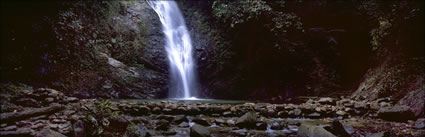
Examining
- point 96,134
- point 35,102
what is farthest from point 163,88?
point 96,134

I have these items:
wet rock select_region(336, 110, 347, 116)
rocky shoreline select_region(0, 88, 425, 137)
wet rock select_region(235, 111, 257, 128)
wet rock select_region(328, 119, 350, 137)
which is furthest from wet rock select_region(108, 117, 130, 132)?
wet rock select_region(336, 110, 347, 116)

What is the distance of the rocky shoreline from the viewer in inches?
151

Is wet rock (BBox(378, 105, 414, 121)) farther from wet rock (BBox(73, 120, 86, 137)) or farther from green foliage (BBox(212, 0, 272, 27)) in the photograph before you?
green foliage (BBox(212, 0, 272, 27))

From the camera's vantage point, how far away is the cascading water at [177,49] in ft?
48.9

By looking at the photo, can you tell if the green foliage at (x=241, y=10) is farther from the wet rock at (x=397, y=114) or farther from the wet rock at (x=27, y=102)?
the wet rock at (x=27, y=102)

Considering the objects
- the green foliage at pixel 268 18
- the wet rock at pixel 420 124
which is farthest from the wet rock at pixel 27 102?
the green foliage at pixel 268 18

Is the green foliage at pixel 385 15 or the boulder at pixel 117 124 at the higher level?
the green foliage at pixel 385 15

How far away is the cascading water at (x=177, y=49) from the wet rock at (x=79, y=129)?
10387mm

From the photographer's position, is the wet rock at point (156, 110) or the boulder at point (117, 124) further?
the wet rock at point (156, 110)

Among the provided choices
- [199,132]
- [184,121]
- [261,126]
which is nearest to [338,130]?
[261,126]

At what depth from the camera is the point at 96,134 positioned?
3.87 m

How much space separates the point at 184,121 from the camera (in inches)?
224

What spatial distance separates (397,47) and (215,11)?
357 inches

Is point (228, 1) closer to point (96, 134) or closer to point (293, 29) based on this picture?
point (293, 29)
